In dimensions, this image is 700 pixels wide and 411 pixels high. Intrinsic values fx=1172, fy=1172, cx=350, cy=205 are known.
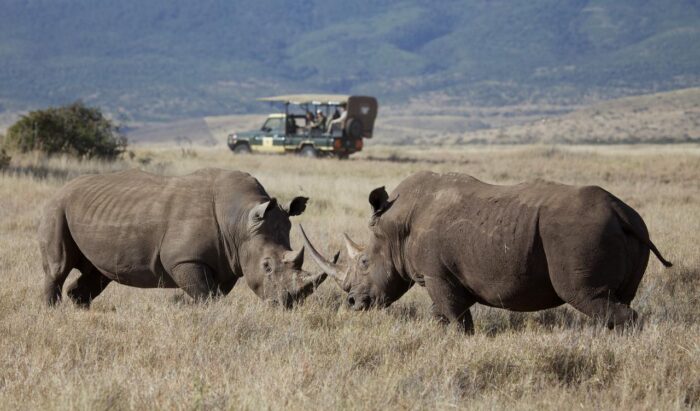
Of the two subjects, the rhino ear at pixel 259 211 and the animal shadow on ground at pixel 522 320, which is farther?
the rhino ear at pixel 259 211

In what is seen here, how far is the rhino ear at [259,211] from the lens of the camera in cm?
948

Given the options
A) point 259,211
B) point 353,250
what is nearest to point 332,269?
point 353,250

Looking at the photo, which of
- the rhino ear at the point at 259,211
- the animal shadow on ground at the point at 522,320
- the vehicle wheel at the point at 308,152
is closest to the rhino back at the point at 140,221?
the rhino ear at the point at 259,211

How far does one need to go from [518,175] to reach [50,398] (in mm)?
21251

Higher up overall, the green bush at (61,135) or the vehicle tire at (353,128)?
the green bush at (61,135)

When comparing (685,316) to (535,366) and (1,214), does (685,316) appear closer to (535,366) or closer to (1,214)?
(535,366)

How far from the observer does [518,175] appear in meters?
26.9

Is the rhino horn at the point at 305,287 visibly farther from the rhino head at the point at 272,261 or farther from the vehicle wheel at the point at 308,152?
the vehicle wheel at the point at 308,152

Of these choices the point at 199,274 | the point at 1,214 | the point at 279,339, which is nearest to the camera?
the point at 279,339

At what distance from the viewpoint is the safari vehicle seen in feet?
120

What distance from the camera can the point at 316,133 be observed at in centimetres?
Result: 3753

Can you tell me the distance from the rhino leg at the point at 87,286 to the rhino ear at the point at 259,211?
5.74 ft

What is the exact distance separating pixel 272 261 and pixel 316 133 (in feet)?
92.7

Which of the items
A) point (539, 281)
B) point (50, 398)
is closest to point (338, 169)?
point (539, 281)
